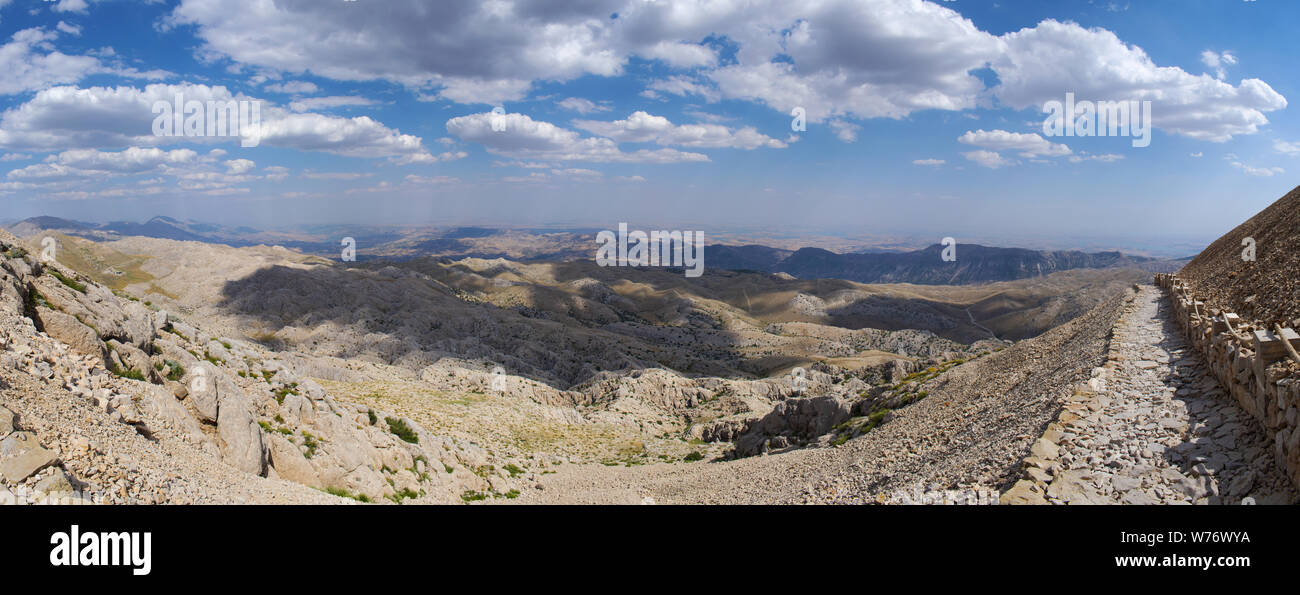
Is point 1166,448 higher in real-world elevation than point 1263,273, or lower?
lower

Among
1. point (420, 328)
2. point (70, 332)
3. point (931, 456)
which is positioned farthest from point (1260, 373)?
point (420, 328)

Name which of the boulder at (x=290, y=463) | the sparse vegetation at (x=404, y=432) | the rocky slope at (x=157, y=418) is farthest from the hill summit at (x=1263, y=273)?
the sparse vegetation at (x=404, y=432)

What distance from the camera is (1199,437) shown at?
11.5 meters

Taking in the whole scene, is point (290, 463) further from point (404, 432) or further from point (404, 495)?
point (404, 432)

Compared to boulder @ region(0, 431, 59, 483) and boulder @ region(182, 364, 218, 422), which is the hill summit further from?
boulder @ region(182, 364, 218, 422)

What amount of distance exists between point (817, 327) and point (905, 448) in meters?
135

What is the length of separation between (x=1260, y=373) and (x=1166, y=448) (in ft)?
7.21

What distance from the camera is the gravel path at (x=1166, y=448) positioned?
9648 mm

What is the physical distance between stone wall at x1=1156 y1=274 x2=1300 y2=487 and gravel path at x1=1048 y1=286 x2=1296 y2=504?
0.98ft

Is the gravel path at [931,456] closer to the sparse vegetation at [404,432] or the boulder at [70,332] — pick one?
the sparse vegetation at [404,432]

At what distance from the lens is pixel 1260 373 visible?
1096cm

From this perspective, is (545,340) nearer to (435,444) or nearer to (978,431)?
(435,444)
